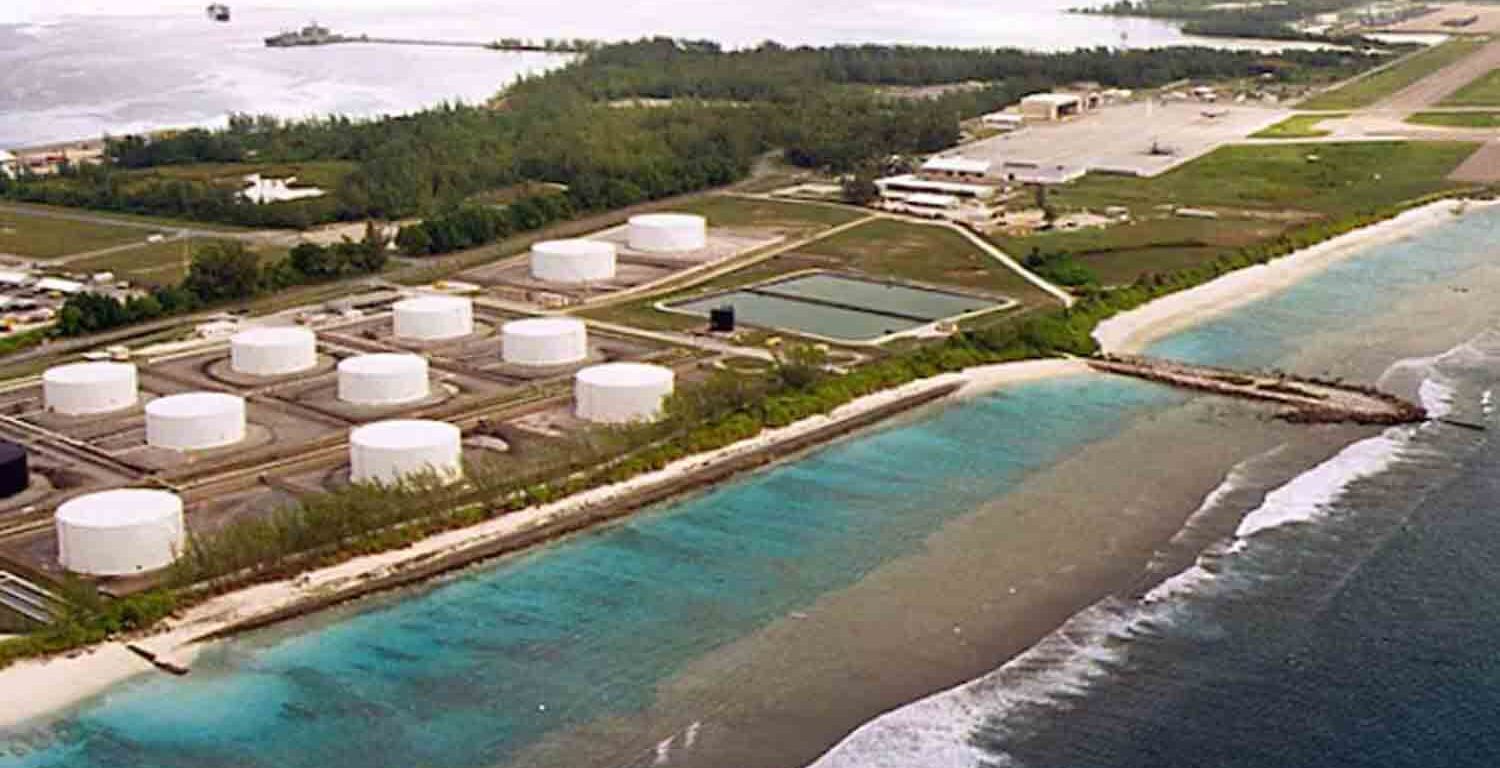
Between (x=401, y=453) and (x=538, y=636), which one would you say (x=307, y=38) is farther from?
(x=538, y=636)

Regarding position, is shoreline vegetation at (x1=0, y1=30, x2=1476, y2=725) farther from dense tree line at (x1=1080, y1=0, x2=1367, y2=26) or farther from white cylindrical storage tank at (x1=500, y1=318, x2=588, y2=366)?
dense tree line at (x1=1080, y1=0, x2=1367, y2=26)

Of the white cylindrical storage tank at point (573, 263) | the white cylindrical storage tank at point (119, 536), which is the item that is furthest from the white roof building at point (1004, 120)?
the white cylindrical storage tank at point (119, 536)

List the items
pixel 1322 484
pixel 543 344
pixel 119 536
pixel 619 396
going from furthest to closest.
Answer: pixel 543 344 < pixel 619 396 < pixel 1322 484 < pixel 119 536

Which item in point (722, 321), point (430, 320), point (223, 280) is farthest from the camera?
point (223, 280)

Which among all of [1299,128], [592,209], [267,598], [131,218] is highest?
[1299,128]

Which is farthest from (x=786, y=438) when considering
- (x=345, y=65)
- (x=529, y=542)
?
(x=345, y=65)

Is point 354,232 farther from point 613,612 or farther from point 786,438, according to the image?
point 613,612

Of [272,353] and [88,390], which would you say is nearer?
[88,390]

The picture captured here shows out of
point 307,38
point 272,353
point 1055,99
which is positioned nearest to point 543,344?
point 272,353
